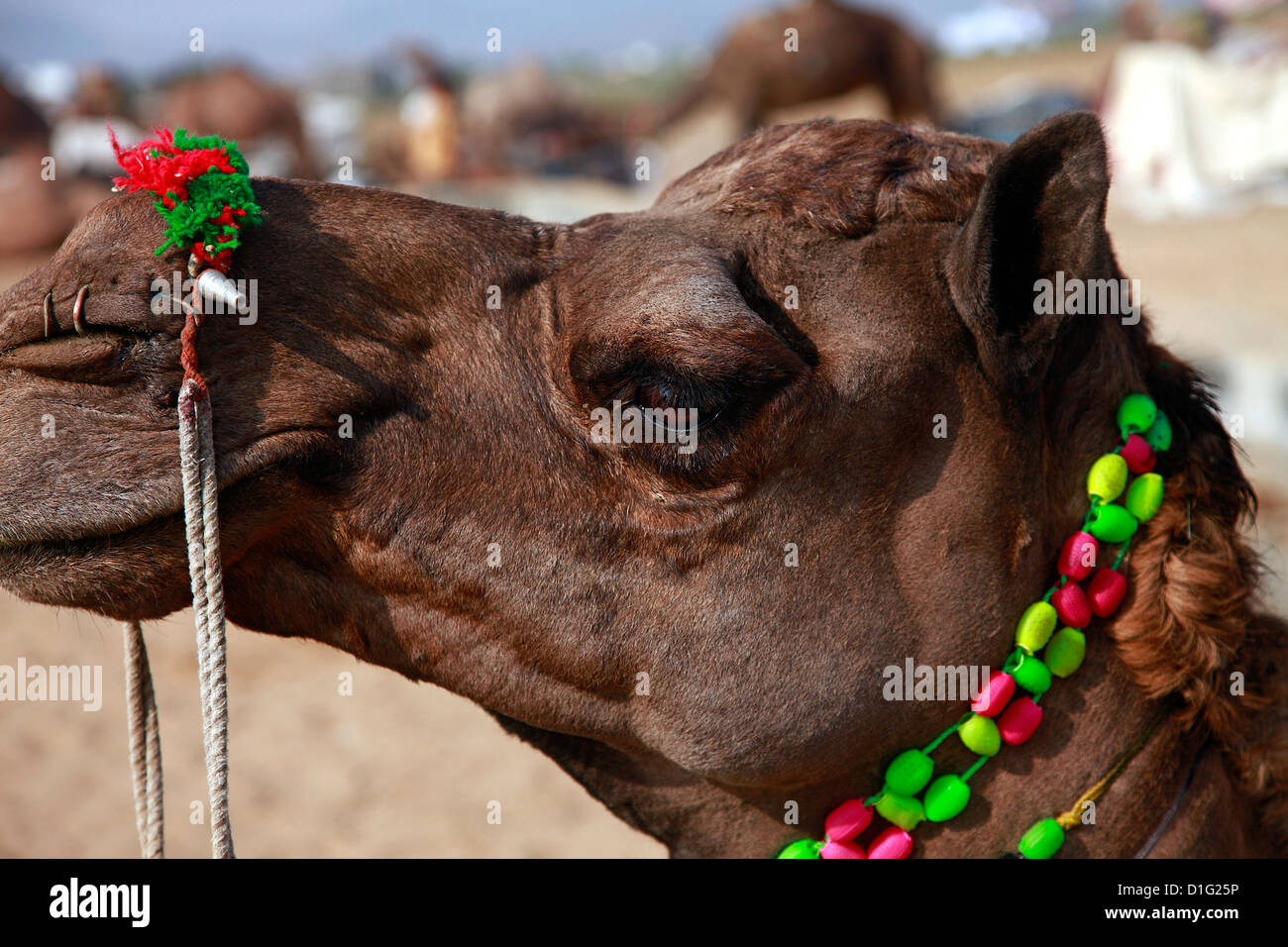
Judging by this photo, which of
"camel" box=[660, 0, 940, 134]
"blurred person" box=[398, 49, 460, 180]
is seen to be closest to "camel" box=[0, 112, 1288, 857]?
"camel" box=[660, 0, 940, 134]

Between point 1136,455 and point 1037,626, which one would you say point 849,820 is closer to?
point 1037,626

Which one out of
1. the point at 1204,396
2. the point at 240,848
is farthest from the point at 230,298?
the point at 240,848

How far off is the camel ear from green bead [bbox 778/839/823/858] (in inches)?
42.4

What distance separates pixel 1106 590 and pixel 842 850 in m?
0.78

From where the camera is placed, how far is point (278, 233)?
7.10 ft

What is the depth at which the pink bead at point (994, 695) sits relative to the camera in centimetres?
239

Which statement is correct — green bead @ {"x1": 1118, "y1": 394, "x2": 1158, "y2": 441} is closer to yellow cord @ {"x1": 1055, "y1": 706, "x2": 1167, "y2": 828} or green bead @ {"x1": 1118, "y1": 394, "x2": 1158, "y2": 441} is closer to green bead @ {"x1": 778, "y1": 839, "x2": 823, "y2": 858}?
yellow cord @ {"x1": 1055, "y1": 706, "x2": 1167, "y2": 828}

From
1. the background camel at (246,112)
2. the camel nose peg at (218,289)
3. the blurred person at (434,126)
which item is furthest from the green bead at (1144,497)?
the blurred person at (434,126)

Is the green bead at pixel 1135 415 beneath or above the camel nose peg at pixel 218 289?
beneath

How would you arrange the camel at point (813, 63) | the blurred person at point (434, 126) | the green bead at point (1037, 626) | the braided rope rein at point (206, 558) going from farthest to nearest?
the blurred person at point (434, 126)
the camel at point (813, 63)
the green bead at point (1037, 626)
the braided rope rein at point (206, 558)

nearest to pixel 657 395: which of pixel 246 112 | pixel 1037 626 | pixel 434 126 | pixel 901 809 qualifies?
pixel 1037 626

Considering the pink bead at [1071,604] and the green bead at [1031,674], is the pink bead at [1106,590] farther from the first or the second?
the green bead at [1031,674]

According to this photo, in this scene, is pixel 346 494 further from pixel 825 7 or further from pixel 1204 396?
pixel 825 7

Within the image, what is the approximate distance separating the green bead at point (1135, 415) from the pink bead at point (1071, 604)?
0.35 m
